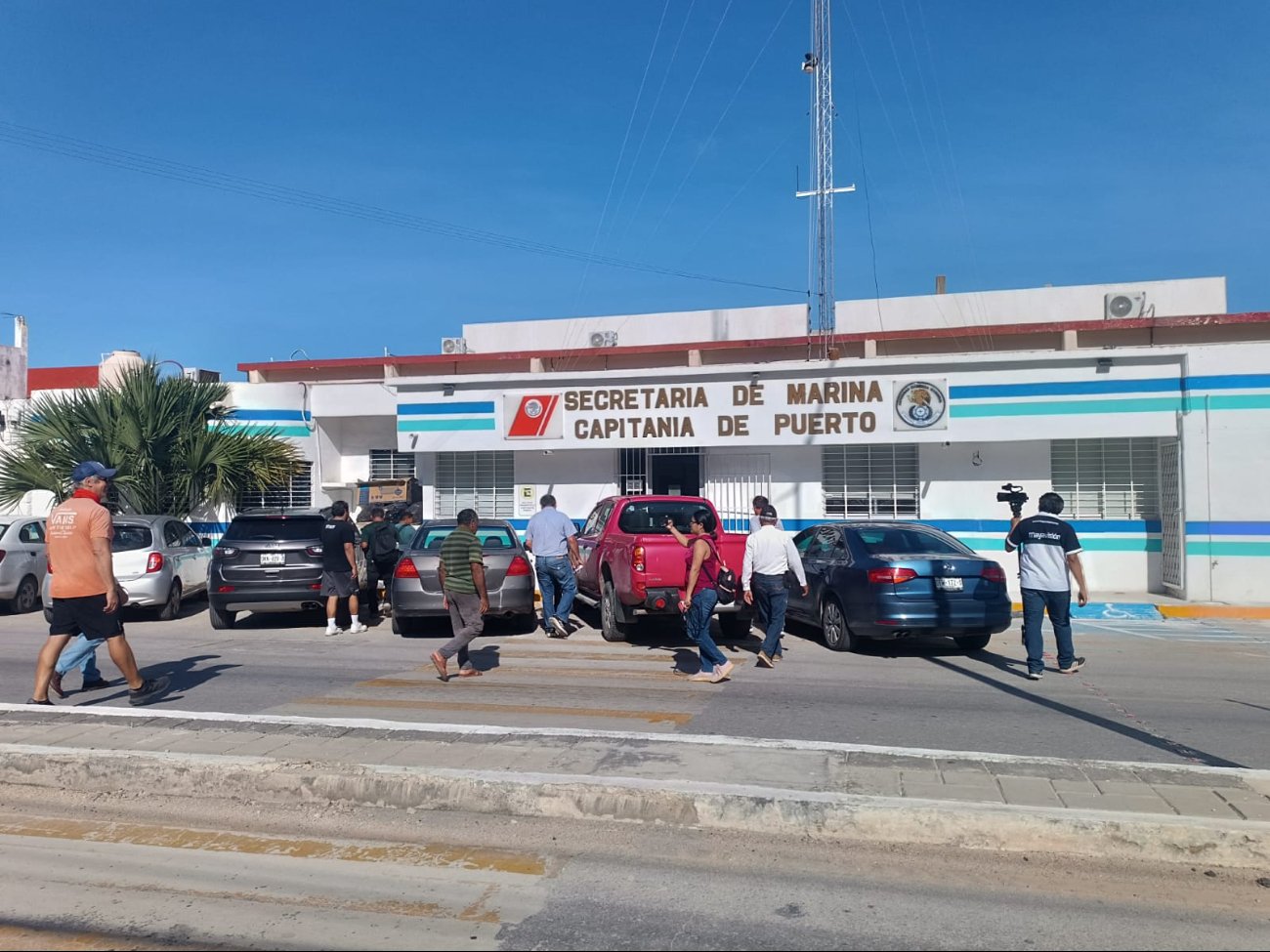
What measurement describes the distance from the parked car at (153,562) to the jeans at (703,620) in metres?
9.23

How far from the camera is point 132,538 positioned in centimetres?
1552

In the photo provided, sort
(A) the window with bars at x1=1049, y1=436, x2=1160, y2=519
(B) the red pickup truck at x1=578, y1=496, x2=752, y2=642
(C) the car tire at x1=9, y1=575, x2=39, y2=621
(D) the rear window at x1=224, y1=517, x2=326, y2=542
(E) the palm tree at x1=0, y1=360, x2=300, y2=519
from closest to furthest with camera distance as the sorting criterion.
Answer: (B) the red pickup truck at x1=578, y1=496, x2=752, y2=642 → (D) the rear window at x1=224, y1=517, x2=326, y2=542 → (C) the car tire at x1=9, y1=575, x2=39, y2=621 → (A) the window with bars at x1=1049, y1=436, x2=1160, y2=519 → (E) the palm tree at x1=0, y1=360, x2=300, y2=519

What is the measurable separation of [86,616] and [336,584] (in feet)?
18.5

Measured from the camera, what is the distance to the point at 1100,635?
13.6 meters

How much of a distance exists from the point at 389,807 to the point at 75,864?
1659 millimetres

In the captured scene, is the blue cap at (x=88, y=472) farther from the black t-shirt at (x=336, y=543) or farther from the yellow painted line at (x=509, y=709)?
the black t-shirt at (x=336, y=543)

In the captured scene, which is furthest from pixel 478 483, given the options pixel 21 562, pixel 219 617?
pixel 21 562

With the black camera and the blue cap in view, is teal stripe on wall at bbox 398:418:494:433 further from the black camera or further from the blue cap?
the blue cap

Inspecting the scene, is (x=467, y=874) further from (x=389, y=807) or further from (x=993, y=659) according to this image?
(x=993, y=659)

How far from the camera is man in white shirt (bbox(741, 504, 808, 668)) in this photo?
10.5 meters

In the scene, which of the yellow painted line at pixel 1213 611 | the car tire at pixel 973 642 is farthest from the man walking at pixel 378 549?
the yellow painted line at pixel 1213 611

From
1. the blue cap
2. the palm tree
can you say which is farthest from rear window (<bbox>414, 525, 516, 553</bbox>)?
the palm tree

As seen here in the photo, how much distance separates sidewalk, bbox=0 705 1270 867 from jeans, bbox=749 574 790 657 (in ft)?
11.7

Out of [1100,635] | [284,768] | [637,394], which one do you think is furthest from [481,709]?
[637,394]
